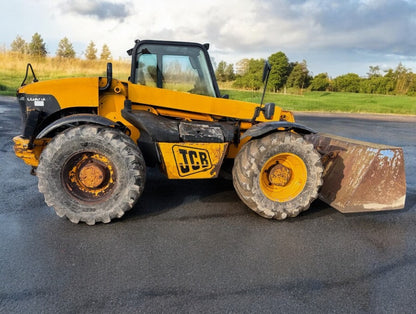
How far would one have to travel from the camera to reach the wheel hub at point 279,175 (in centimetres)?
439

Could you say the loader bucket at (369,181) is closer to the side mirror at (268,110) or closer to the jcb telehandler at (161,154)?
the jcb telehandler at (161,154)

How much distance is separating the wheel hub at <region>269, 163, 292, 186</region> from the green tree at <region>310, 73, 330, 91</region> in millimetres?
53773

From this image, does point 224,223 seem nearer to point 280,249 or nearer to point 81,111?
point 280,249

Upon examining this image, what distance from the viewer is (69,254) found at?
3.31 m

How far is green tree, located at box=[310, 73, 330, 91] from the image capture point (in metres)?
55.3

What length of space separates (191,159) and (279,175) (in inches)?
46.2

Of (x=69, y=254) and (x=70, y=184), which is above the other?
(x=70, y=184)

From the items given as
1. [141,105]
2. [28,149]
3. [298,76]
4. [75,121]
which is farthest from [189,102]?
[298,76]

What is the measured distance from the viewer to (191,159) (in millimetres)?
4293

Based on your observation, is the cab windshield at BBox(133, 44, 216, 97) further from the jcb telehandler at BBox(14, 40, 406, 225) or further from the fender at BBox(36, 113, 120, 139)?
the fender at BBox(36, 113, 120, 139)

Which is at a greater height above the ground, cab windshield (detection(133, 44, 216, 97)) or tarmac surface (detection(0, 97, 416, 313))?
cab windshield (detection(133, 44, 216, 97))

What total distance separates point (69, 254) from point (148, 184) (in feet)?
7.64

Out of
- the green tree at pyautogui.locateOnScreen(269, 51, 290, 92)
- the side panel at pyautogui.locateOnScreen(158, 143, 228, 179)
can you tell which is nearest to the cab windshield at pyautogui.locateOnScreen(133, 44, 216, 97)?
the side panel at pyautogui.locateOnScreen(158, 143, 228, 179)

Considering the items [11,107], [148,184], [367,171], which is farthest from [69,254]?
[11,107]
